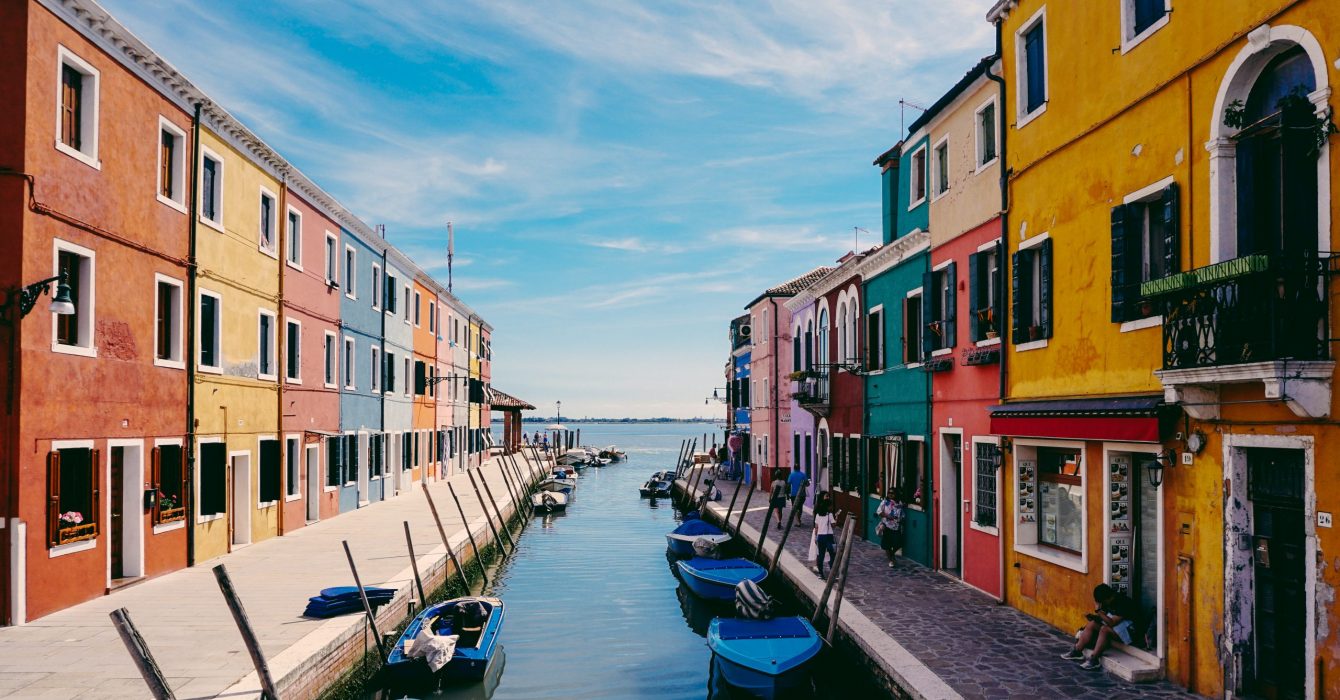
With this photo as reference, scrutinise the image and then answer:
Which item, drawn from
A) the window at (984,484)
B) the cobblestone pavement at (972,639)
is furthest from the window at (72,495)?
the window at (984,484)

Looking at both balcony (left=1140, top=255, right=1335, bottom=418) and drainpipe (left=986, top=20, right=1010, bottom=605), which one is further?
drainpipe (left=986, top=20, right=1010, bottom=605)

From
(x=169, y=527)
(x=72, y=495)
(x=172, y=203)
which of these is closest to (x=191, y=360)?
(x=172, y=203)

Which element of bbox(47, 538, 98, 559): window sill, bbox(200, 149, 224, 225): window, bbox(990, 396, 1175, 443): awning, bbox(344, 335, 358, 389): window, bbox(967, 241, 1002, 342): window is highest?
bbox(200, 149, 224, 225): window

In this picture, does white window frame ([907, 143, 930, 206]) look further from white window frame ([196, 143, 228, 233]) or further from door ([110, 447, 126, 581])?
door ([110, 447, 126, 581])

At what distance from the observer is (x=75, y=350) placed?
13891 millimetres

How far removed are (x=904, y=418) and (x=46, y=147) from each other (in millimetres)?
15688

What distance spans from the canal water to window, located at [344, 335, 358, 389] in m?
7.59

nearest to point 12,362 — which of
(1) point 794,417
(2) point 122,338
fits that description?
(2) point 122,338

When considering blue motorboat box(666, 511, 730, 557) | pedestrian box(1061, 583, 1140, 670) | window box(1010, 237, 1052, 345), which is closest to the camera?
pedestrian box(1061, 583, 1140, 670)

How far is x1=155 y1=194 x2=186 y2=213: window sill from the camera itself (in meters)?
16.5

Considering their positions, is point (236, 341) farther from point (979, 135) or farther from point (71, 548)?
point (979, 135)

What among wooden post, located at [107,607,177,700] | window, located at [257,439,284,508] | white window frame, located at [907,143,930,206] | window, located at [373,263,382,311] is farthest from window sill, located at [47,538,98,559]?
window, located at [373,263,382,311]

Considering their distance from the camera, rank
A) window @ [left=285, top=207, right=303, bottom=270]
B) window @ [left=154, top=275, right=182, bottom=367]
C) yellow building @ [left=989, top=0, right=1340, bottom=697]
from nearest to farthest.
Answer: yellow building @ [left=989, top=0, right=1340, bottom=697] < window @ [left=154, top=275, right=182, bottom=367] < window @ [left=285, top=207, right=303, bottom=270]

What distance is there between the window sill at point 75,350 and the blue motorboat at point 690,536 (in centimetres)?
1425
